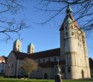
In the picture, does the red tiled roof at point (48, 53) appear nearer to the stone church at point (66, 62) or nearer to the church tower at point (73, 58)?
the stone church at point (66, 62)

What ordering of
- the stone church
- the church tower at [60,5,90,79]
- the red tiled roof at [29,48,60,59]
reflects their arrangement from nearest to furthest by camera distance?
1. the church tower at [60,5,90,79]
2. the stone church
3. the red tiled roof at [29,48,60,59]

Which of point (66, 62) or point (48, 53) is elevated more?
point (48, 53)

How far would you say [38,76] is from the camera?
63938mm

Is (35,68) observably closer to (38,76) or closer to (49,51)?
(38,76)

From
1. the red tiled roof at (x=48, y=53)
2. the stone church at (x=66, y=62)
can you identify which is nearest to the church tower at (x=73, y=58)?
the stone church at (x=66, y=62)

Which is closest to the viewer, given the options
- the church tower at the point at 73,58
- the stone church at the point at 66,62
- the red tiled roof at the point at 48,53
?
the church tower at the point at 73,58

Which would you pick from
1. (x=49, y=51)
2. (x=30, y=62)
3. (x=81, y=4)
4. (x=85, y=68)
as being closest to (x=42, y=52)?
(x=49, y=51)

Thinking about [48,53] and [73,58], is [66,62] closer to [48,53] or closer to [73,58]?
[73,58]

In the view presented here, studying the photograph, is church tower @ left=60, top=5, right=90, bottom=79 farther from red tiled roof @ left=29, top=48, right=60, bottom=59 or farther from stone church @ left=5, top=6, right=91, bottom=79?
red tiled roof @ left=29, top=48, right=60, bottom=59

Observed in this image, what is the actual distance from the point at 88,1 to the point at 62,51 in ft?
186

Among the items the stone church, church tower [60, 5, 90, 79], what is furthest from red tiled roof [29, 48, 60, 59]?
church tower [60, 5, 90, 79]

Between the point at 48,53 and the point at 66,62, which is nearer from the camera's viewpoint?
the point at 66,62

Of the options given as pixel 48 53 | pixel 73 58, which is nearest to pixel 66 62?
pixel 73 58

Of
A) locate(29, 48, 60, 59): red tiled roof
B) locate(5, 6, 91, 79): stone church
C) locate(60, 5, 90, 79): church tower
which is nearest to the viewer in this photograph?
locate(60, 5, 90, 79): church tower
